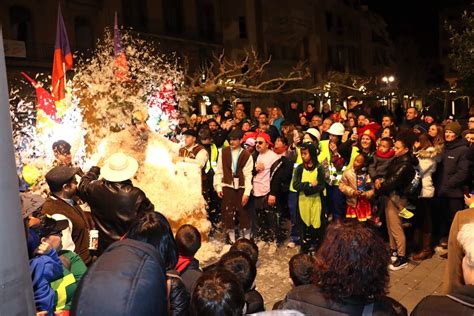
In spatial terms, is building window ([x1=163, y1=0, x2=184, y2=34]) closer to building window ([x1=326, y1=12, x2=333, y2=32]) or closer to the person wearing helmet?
building window ([x1=326, y1=12, x2=333, y2=32])

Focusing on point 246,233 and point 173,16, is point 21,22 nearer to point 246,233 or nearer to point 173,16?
point 173,16

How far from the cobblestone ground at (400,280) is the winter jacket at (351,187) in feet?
3.78

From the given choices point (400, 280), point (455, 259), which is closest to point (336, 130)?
point (400, 280)

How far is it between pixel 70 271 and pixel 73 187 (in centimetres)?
122

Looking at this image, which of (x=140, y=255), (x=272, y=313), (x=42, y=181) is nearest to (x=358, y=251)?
(x=272, y=313)

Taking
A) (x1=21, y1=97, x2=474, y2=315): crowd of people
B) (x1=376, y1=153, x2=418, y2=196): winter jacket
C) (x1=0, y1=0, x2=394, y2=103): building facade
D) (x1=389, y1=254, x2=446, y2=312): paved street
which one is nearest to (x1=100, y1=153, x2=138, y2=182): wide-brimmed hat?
(x1=21, y1=97, x2=474, y2=315): crowd of people

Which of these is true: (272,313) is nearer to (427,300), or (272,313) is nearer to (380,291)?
(380,291)

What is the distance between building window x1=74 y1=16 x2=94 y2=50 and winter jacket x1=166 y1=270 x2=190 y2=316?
25517 mm

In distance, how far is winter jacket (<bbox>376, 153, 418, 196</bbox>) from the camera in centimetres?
672

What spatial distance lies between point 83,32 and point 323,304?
26.5 m

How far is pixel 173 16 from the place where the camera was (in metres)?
31.2

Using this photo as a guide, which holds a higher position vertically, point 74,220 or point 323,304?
point 74,220

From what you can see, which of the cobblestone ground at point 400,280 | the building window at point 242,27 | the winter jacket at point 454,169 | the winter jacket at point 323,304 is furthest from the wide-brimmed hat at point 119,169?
the building window at point 242,27

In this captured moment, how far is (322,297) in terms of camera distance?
263 centimetres
